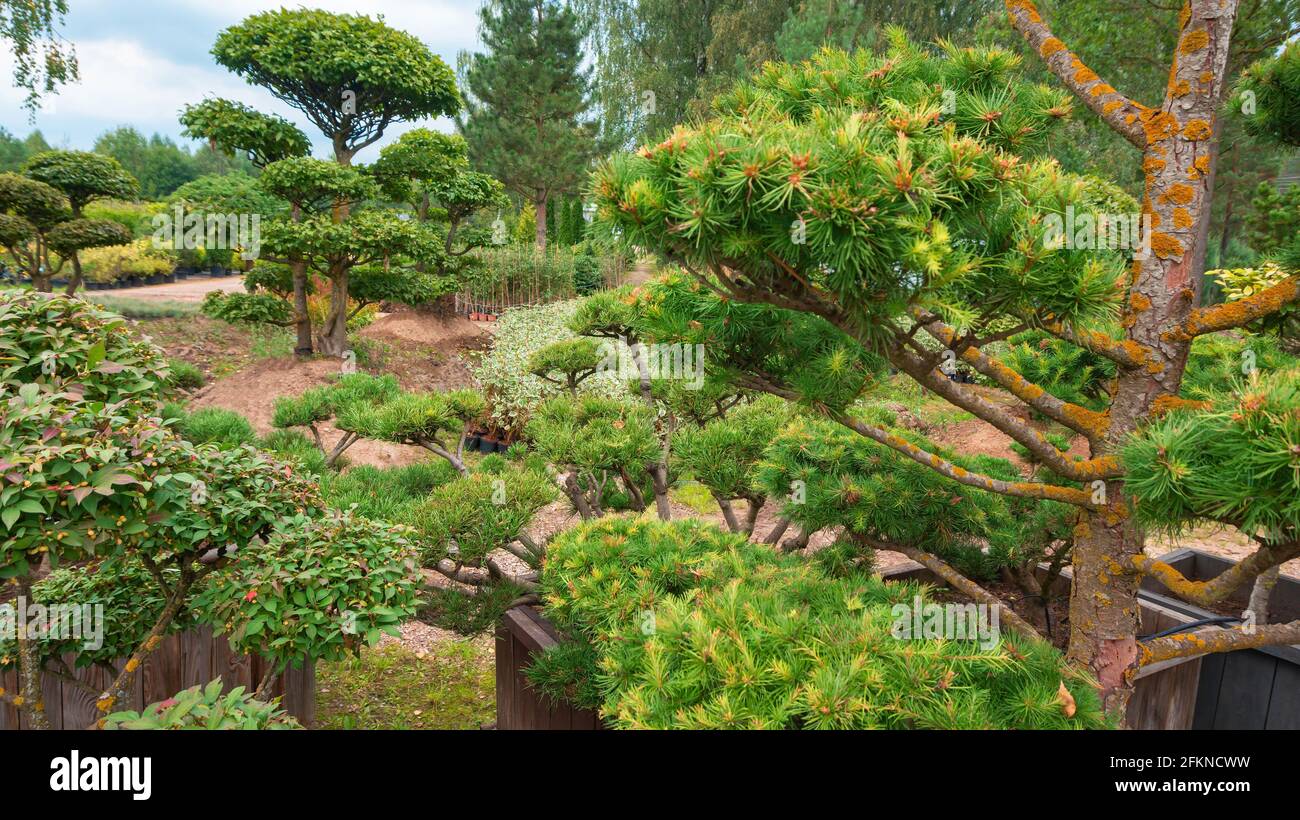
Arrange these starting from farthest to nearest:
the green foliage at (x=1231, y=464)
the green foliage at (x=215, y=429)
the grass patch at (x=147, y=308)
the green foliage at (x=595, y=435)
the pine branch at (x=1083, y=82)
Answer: the grass patch at (x=147, y=308), the green foliage at (x=215, y=429), the green foliage at (x=595, y=435), the pine branch at (x=1083, y=82), the green foliage at (x=1231, y=464)

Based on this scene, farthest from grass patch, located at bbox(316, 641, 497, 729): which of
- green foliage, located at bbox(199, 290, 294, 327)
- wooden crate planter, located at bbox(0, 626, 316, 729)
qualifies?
green foliage, located at bbox(199, 290, 294, 327)

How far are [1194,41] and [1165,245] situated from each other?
1.38ft

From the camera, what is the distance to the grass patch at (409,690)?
136 inches

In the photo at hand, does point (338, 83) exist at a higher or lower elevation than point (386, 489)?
higher

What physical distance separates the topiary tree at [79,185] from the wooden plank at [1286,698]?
1008 centimetres

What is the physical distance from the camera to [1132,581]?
1.71 m

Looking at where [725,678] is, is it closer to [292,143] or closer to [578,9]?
[292,143]

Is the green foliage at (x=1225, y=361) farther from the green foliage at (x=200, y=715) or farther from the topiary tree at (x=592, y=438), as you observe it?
the green foliage at (x=200, y=715)

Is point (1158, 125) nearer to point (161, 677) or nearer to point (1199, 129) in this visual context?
point (1199, 129)

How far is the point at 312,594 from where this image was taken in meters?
1.73

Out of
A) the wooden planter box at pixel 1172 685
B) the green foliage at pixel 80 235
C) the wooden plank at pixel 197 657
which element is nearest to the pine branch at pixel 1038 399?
the wooden planter box at pixel 1172 685

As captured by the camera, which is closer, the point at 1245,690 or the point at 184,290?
the point at 1245,690

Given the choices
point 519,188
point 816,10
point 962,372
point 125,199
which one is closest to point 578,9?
point 519,188

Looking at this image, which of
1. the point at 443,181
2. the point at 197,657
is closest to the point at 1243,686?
the point at 197,657
